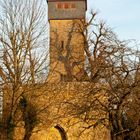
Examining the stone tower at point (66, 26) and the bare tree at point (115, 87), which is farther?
the stone tower at point (66, 26)

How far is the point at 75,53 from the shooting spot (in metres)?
30.9

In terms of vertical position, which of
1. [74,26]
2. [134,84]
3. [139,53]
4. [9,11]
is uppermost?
[74,26]

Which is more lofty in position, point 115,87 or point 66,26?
point 66,26

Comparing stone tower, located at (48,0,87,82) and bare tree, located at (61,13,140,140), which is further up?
stone tower, located at (48,0,87,82)

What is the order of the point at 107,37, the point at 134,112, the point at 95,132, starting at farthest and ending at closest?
the point at 95,132, the point at 107,37, the point at 134,112

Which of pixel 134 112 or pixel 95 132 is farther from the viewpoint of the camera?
pixel 95 132

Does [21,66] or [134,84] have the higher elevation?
[21,66]

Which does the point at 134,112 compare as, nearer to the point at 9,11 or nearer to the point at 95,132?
the point at 95,132

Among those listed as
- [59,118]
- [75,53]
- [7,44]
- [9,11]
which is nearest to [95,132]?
[59,118]

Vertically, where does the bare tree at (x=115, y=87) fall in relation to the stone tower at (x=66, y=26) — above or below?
below

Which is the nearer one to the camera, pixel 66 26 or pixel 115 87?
pixel 115 87

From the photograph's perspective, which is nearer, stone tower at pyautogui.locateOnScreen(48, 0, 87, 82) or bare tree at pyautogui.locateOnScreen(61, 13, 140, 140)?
bare tree at pyautogui.locateOnScreen(61, 13, 140, 140)

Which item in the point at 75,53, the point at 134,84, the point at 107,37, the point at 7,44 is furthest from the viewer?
the point at 75,53

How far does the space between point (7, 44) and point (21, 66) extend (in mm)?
1324
